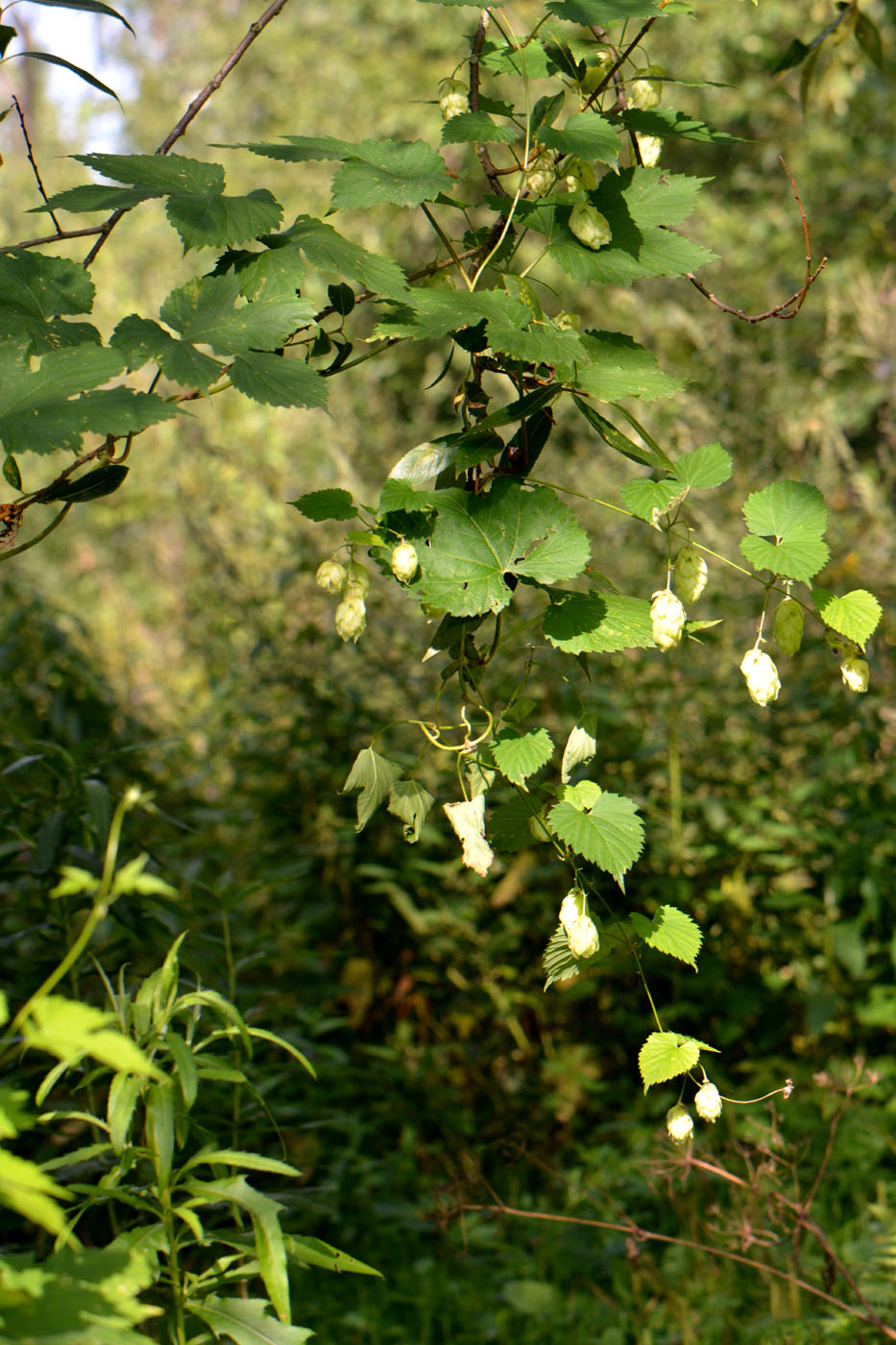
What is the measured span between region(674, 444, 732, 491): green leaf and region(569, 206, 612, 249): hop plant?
0.62 feet

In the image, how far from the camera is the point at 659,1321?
1911mm

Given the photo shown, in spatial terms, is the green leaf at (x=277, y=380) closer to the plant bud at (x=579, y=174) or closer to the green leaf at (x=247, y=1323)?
the plant bud at (x=579, y=174)

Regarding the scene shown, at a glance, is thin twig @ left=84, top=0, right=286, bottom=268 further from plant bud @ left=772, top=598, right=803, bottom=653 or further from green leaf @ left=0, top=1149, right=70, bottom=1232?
green leaf @ left=0, top=1149, right=70, bottom=1232

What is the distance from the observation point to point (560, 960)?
100 cm

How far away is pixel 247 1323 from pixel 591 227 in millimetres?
957

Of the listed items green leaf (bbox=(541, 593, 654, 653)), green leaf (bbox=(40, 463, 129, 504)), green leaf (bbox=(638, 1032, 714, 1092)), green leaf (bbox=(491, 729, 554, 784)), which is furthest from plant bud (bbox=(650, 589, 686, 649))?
green leaf (bbox=(40, 463, 129, 504))

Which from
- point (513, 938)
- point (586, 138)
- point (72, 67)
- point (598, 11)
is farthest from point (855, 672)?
point (513, 938)

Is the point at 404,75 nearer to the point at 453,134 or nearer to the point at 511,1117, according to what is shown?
the point at 511,1117

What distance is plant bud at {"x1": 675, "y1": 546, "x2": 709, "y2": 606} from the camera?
0.96m

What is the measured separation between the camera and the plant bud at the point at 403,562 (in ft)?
2.96

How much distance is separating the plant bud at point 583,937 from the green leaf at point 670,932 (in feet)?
0.22

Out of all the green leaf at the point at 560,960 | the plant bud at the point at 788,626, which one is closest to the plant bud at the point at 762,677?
the plant bud at the point at 788,626

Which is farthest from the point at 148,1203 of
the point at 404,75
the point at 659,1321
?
the point at 404,75

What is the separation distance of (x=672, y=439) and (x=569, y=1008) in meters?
1.36
